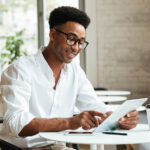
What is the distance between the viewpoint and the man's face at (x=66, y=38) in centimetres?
188

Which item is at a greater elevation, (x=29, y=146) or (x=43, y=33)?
(x=43, y=33)

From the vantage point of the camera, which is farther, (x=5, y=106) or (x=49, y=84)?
(x=49, y=84)

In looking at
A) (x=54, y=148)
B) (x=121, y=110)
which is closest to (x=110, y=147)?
(x=54, y=148)

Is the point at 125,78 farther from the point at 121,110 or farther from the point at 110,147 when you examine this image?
the point at 121,110

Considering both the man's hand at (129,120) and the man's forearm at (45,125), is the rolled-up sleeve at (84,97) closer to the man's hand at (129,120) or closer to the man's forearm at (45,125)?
the man's hand at (129,120)

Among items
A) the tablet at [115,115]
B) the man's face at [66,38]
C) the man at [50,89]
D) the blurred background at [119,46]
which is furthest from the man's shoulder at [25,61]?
the blurred background at [119,46]

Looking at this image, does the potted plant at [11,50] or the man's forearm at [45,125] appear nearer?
the man's forearm at [45,125]

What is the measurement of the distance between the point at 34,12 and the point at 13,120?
4.54m

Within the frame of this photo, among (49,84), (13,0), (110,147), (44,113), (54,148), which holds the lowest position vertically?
(110,147)

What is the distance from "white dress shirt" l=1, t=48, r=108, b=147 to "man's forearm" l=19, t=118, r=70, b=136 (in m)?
0.03

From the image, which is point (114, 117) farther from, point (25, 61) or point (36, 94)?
point (25, 61)

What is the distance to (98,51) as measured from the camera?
19.0 ft

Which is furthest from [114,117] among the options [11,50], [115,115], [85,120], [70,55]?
[11,50]

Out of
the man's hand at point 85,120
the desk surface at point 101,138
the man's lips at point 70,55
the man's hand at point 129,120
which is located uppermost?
the man's lips at point 70,55
